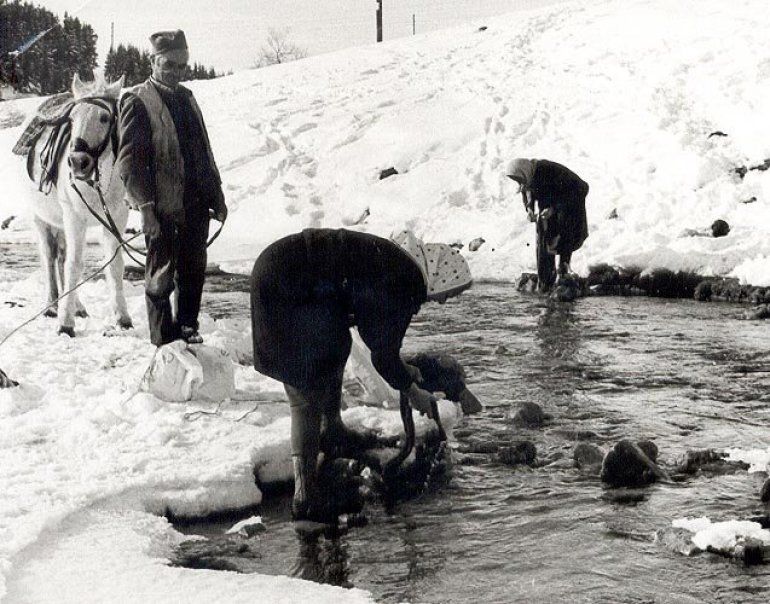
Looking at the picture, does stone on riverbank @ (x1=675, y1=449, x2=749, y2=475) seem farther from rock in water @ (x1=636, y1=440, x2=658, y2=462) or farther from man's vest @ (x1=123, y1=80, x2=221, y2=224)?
man's vest @ (x1=123, y1=80, x2=221, y2=224)

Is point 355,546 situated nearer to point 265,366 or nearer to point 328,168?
point 265,366

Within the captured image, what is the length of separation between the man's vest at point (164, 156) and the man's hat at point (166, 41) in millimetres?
242

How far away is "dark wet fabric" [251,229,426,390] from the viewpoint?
15.8ft

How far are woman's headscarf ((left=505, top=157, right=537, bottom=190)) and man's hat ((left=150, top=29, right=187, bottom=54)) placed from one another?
5.96 meters

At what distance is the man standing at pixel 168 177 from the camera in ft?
23.1

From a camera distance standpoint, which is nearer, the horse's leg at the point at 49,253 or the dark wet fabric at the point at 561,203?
the horse's leg at the point at 49,253

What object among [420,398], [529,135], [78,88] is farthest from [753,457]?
[529,135]

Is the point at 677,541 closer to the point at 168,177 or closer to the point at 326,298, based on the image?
the point at 326,298

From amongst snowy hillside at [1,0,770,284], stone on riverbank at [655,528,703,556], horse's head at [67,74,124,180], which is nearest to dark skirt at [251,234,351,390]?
stone on riverbank at [655,528,703,556]

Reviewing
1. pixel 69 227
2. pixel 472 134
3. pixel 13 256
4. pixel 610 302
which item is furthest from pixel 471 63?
pixel 69 227

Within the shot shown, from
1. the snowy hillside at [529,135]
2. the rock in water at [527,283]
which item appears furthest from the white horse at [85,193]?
the snowy hillside at [529,135]

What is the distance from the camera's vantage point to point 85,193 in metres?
8.50

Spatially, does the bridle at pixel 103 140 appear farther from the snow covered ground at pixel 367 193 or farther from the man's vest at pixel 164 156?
the snow covered ground at pixel 367 193

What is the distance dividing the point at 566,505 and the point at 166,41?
4068 mm
